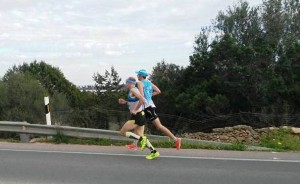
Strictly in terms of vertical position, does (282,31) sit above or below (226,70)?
above

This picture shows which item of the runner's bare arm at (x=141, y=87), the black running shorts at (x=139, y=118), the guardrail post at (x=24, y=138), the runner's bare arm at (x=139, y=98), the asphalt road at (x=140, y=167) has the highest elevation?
the runner's bare arm at (x=141, y=87)

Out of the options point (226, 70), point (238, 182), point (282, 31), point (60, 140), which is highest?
point (282, 31)

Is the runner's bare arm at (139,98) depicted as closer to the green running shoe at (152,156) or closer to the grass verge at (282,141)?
the green running shoe at (152,156)

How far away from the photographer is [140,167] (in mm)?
7812

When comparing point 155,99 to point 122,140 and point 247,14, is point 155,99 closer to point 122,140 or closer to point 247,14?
point 247,14

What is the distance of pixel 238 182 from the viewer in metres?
6.74

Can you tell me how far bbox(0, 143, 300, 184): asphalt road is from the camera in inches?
274

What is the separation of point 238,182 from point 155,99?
3637cm

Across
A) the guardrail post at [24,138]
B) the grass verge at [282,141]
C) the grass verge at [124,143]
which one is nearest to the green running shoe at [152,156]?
the grass verge at [124,143]

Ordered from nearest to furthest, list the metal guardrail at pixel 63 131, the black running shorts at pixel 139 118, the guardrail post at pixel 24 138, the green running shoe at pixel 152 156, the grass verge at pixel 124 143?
the green running shoe at pixel 152 156, the black running shorts at pixel 139 118, the grass verge at pixel 124 143, the metal guardrail at pixel 63 131, the guardrail post at pixel 24 138

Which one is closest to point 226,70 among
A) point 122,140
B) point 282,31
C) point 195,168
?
point 282,31

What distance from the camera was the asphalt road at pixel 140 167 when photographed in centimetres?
695

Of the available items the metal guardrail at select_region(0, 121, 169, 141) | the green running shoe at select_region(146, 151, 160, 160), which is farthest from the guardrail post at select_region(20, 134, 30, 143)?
the green running shoe at select_region(146, 151, 160, 160)

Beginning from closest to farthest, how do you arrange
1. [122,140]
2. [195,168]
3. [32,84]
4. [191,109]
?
[195,168] → [122,140] → [191,109] → [32,84]
